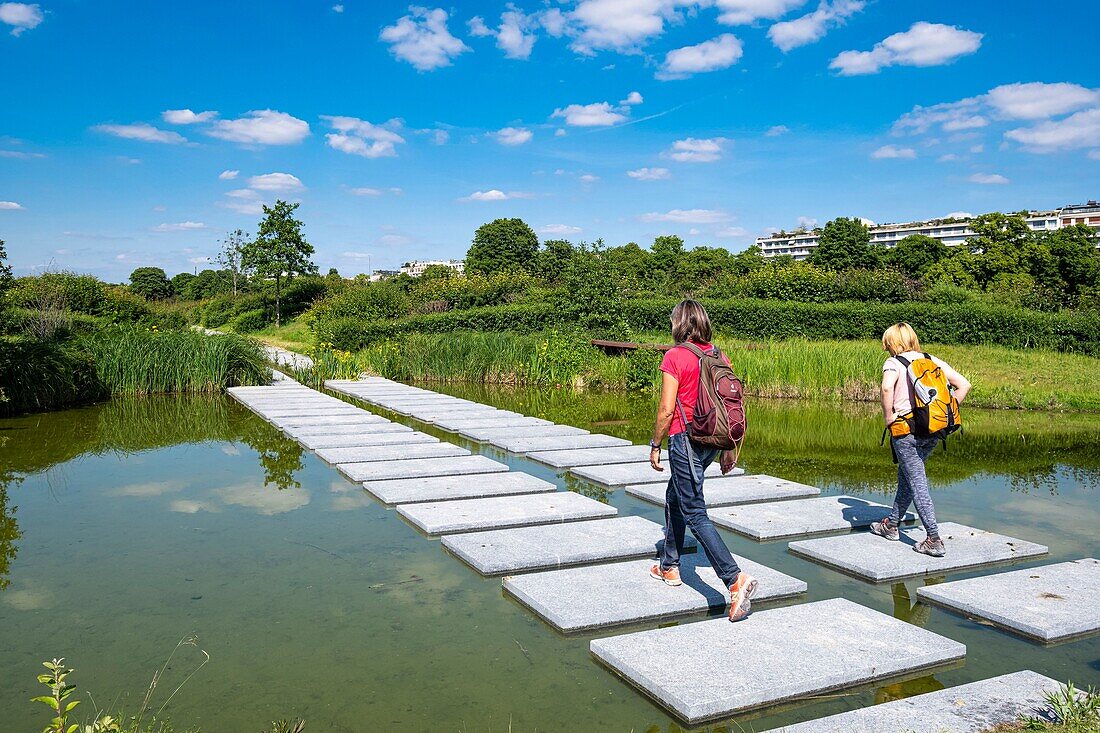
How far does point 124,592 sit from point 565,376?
9.91m

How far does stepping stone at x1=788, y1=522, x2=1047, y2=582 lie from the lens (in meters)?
4.17

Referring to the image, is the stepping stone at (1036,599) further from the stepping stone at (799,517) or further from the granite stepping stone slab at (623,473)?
the granite stepping stone slab at (623,473)

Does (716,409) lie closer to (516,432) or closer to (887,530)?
(887,530)

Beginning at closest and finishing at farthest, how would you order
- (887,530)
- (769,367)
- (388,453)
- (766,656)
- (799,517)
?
(766,656) < (887,530) < (799,517) < (388,453) < (769,367)

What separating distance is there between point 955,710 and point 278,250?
1215 inches

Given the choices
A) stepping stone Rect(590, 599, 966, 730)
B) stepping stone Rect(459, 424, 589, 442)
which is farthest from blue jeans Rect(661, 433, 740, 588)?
stepping stone Rect(459, 424, 589, 442)

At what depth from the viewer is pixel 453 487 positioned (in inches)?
232

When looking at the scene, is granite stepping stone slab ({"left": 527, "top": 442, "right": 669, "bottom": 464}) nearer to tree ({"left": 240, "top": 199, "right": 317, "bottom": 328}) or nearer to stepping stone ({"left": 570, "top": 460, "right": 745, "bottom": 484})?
stepping stone ({"left": 570, "top": 460, "right": 745, "bottom": 484})

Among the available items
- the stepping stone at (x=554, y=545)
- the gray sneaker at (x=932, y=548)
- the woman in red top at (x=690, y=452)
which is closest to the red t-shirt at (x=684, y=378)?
the woman in red top at (x=690, y=452)

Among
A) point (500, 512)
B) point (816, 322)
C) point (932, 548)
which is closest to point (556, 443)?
point (500, 512)

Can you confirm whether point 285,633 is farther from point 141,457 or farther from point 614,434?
point 614,434

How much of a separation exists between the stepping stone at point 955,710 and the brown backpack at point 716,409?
1.13 m

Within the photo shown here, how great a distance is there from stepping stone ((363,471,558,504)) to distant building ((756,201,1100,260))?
2527 inches

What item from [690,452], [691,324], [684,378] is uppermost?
[691,324]
